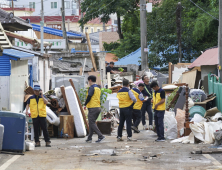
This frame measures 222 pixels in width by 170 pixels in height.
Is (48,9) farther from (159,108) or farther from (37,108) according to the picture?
(37,108)

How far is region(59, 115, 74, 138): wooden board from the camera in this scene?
12547mm

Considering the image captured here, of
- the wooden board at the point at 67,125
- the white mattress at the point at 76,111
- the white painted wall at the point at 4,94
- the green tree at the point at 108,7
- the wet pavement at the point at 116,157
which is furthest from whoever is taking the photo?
the green tree at the point at 108,7

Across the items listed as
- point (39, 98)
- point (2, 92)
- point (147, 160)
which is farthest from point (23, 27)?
point (147, 160)

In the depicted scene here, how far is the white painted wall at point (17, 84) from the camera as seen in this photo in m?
12.4

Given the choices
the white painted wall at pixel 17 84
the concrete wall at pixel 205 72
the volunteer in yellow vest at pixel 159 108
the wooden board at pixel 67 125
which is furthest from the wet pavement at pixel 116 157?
the concrete wall at pixel 205 72

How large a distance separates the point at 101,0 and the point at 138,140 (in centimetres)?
2994

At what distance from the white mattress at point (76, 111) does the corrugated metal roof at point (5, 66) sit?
6.49 ft

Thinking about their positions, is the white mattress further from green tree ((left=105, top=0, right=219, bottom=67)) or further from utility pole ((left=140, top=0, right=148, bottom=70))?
green tree ((left=105, top=0, right=219, bottom=67))

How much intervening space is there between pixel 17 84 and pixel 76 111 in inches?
85.9

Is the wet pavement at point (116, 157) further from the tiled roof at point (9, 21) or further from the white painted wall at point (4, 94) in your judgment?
the tiled roof at point (9, 21)

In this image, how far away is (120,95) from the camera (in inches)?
447

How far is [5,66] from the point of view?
12180 millimetres

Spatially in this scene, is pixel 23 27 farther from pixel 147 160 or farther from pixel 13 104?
pixel 147 160

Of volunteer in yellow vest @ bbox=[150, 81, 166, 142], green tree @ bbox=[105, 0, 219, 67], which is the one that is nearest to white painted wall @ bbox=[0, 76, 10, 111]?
volunteer in yellow vest @ bbox=[150, 81, 166, 142]
